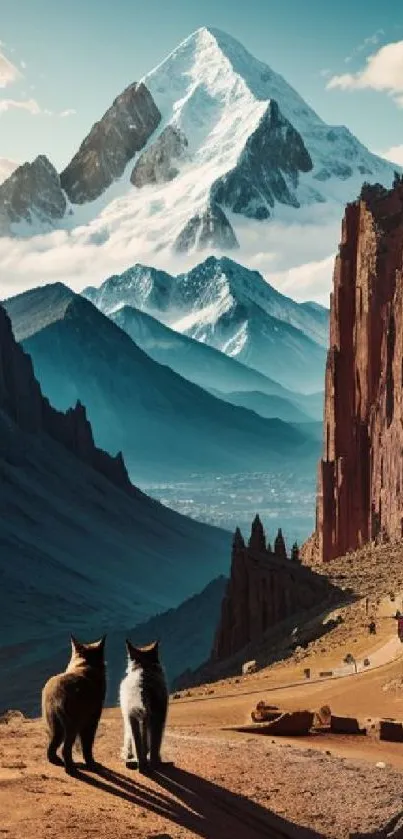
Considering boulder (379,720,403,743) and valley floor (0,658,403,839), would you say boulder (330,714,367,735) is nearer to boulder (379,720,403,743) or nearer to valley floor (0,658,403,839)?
valley floor (0,658,403,839)

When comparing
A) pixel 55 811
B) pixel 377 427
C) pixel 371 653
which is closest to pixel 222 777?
pixel 55 811

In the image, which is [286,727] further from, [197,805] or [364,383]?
[364,383]

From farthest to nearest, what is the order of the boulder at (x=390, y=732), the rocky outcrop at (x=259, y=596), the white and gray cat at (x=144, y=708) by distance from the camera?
the rocky outcrop at (x=259, y=596) < the boulder at (x=390, y=732) < the white and gray cat at (x=144, y=708)

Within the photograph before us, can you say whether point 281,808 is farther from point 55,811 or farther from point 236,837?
point 55,811

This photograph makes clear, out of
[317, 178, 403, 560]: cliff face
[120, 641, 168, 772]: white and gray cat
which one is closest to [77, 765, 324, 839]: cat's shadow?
[120, 641, 168, 772]: white and gray cat

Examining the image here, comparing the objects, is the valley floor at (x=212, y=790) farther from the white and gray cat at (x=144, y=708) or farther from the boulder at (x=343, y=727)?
the boulder at (x=343, y=727)

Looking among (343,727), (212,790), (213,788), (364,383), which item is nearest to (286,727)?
(343,727)

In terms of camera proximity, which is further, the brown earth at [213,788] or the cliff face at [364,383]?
the cliff face at [364,383]

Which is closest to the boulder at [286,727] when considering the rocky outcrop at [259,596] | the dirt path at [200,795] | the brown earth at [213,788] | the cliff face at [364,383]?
the brown earth at [213,788]
